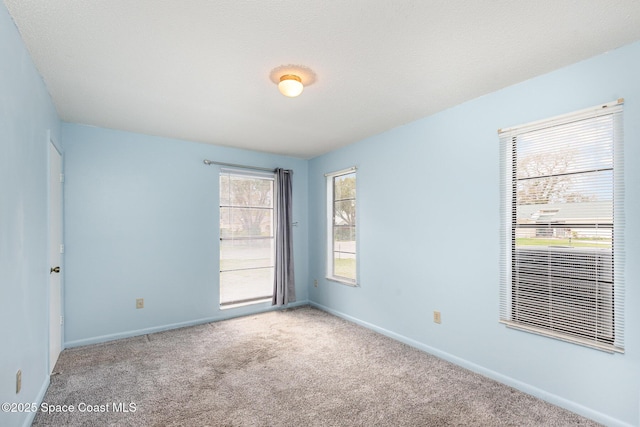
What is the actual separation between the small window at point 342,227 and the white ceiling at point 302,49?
150 cm

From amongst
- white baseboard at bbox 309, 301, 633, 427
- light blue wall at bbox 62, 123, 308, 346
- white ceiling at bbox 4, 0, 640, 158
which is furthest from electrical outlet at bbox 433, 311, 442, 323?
light blue wall at bbox 62, 123, 308, 346

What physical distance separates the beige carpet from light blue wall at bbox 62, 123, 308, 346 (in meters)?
0.39

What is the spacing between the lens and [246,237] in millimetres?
4734

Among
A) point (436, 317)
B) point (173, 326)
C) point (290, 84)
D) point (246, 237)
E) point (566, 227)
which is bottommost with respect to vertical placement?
point (173, 326)

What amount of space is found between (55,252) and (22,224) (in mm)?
1330

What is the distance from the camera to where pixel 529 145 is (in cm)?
254

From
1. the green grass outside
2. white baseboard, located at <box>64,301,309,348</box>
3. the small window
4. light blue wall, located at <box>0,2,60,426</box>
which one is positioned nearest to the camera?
light blue wall, located at <box>0,2,60,426</box>

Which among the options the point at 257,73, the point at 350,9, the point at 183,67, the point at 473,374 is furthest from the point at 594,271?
the point at 183,67

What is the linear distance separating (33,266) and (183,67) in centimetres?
176

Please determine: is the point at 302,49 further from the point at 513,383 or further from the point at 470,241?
the point at 513,383

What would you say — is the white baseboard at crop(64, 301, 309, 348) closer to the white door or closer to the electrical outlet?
the white door

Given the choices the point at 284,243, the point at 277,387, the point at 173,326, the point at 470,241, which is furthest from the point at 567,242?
the point at 173,326

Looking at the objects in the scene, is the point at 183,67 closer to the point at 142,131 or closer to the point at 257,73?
the point at 257,73

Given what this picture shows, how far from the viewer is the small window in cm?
448
